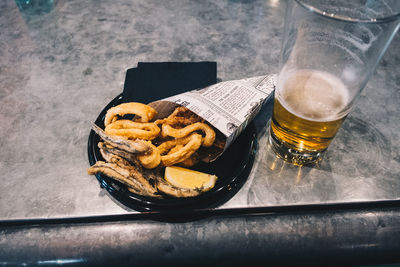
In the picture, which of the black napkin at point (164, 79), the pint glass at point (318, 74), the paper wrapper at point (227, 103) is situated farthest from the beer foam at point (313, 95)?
the black napkin at point (164, 79)

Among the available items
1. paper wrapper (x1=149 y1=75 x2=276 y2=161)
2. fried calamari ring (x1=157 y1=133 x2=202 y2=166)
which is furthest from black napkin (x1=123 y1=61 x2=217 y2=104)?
fried calamari ring (x1=157 y1=133 x2=202 y2=166)

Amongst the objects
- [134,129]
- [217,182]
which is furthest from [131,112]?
[217,182]

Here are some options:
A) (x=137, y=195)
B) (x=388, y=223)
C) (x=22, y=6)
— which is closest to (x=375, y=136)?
(x=388, y=223)

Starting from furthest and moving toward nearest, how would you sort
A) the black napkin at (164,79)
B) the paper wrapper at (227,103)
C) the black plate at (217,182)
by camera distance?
the black napkin at (164,79), the paper wrapper at (227,103), the black plate at (217,182)

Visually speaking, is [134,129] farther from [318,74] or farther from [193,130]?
[318,74]

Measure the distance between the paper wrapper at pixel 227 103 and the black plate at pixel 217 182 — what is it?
32 mm

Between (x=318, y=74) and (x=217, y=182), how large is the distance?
16.0 inches

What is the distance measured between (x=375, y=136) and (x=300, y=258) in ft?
1.66

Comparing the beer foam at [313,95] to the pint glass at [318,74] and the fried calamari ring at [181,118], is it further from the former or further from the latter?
the fried calamari ring at [181,118]

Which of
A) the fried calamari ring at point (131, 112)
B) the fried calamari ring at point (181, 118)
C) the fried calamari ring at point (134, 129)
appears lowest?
the fried calamari ring at point (181, 118)

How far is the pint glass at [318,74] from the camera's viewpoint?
0.68 metres

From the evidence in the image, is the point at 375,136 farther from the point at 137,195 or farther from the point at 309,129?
the point at 137,195

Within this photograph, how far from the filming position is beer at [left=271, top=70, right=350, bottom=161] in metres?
0.70

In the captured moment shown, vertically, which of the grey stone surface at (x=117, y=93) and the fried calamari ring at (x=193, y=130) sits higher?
the fried calamari ring at (x=193, y=130)
